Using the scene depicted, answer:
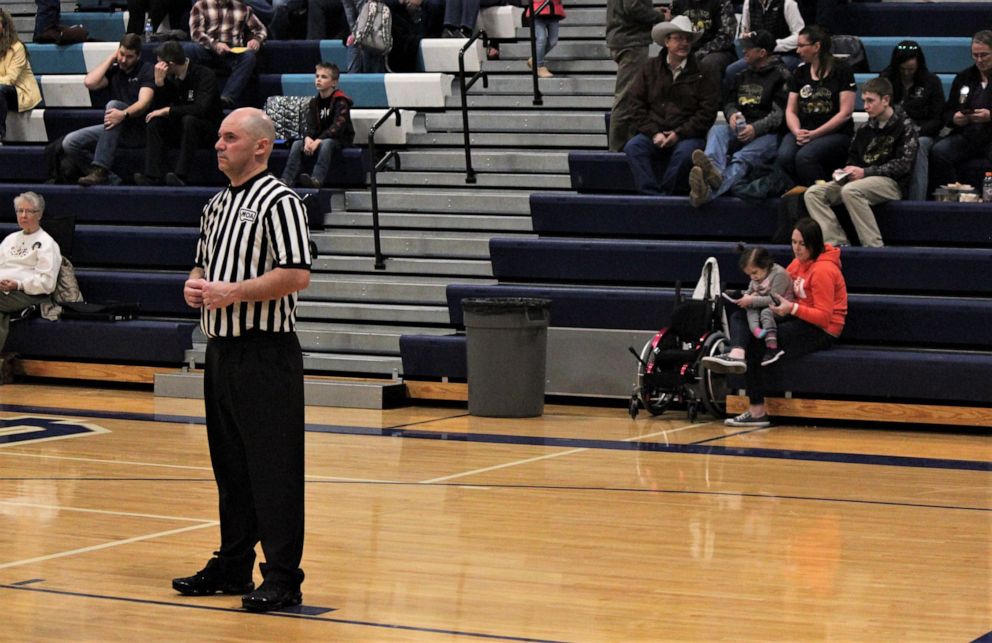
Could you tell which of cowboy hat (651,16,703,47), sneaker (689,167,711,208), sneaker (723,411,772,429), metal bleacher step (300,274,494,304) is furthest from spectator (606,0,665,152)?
sneaker (723,411,772,429)

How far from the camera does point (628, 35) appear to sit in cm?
1252

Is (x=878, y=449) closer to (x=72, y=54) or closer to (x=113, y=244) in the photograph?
(x=113, y=244)

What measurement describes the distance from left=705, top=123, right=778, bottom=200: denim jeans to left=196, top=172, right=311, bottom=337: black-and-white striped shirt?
6647mm

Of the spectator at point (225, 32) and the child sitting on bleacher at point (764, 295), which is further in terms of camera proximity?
the spectator at point (225, 32)

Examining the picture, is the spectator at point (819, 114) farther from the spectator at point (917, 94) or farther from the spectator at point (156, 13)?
the spectator at point (156, 13)

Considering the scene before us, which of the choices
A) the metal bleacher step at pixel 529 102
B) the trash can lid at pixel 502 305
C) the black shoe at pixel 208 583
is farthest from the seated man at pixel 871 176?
the black shoe at pixel 208 583

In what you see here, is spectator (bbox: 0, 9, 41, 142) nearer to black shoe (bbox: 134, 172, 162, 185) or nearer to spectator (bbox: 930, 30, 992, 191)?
black shoe (bbox: 134, 172, 162, 185)

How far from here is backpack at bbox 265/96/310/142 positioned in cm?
1316

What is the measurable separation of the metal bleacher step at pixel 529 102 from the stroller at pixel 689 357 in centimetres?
340

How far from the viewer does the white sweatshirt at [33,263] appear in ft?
40.0

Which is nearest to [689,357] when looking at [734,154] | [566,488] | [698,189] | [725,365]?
[725,365]

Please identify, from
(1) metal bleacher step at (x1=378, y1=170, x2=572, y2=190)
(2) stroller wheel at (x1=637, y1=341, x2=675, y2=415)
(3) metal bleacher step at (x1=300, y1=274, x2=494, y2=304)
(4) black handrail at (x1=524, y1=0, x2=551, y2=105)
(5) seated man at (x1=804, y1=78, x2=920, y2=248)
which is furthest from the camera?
(4) black handrail at (x1=524, y1=0, x2=551, y2=105)

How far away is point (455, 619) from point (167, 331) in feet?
24.5

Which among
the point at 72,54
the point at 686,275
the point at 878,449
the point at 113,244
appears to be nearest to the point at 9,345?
the point at 113,244
